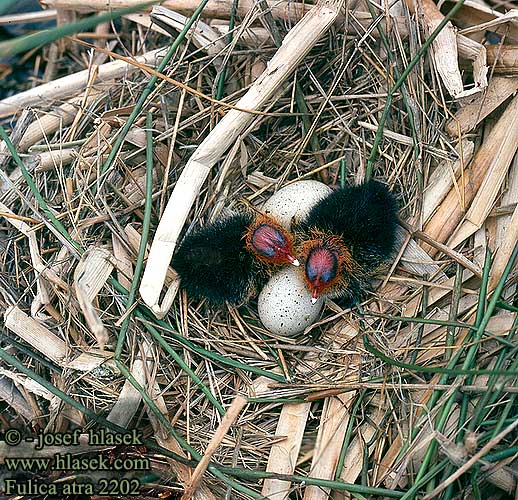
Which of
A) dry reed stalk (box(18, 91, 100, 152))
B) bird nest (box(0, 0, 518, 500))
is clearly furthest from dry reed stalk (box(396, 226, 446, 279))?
dry reed stalk (box(18, 91, 100, 152))

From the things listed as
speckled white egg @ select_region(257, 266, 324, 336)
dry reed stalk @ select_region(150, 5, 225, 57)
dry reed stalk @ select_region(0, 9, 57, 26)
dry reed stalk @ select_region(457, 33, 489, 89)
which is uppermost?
dry reed stalk @ select_region(457, 33, 489, 89)

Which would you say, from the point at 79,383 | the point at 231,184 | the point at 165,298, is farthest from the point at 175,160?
the point at 79,383

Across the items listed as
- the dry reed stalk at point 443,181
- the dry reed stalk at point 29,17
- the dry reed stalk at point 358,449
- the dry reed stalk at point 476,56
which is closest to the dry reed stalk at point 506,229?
the dry reed stalk at point 443,181

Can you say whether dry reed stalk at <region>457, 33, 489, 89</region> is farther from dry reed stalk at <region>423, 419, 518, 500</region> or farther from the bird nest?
dry reed stalk at <region>423, 419, 518, 500</region>

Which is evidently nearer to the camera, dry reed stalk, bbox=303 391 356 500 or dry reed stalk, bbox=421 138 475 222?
dry reed stalk, bbox=303 391 356 500

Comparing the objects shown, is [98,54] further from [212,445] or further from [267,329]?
[212,445]

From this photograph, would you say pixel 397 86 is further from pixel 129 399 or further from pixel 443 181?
pixel 129 399

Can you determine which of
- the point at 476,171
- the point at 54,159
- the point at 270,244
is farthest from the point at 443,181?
the point at 54,159

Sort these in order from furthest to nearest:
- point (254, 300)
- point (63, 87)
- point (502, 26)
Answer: point (63, 87), point (254, 300), point (502, 26)
